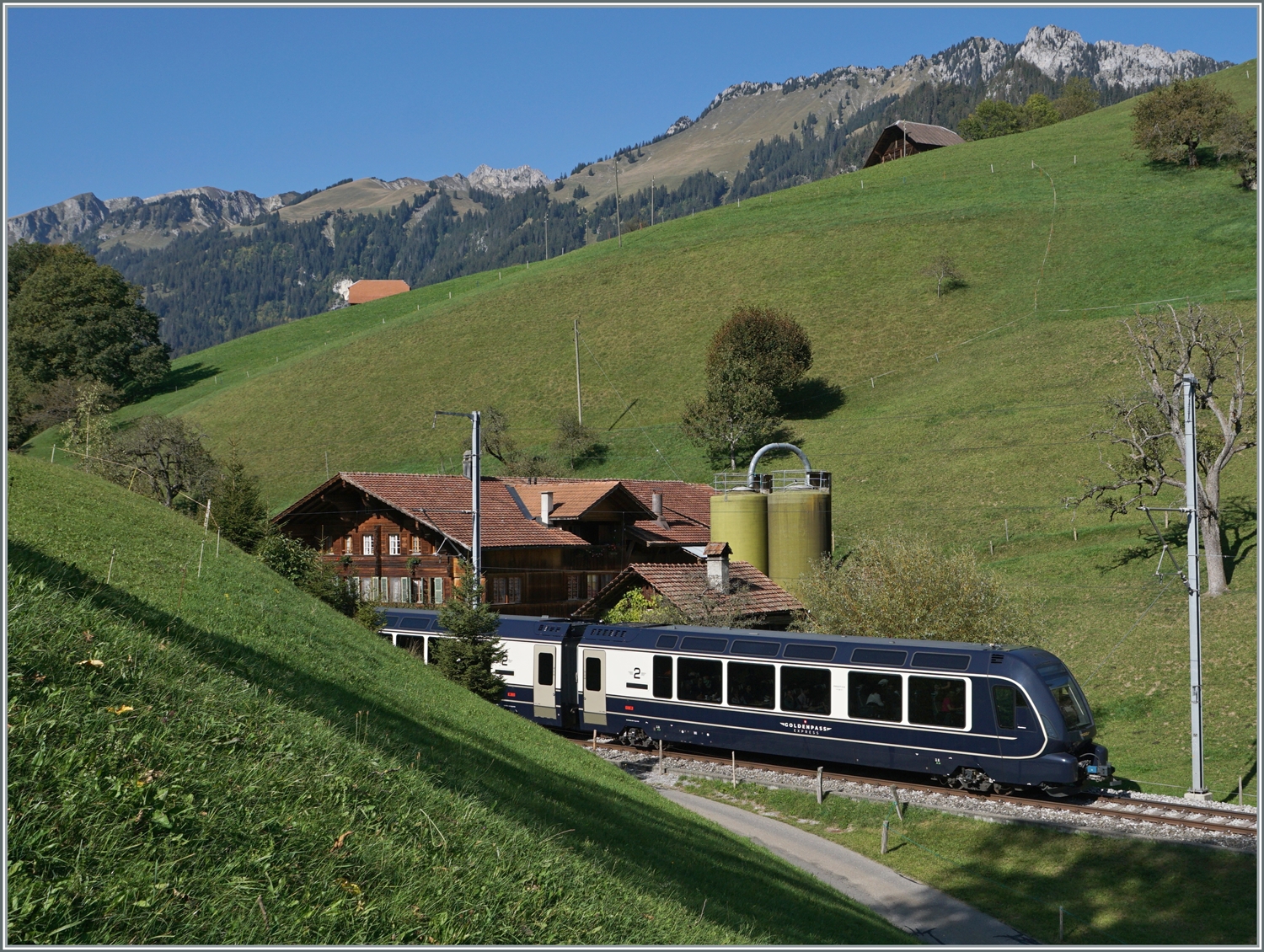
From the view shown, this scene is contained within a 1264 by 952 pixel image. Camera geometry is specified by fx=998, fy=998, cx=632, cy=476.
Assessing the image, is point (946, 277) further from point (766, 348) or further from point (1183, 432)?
point (1183, 432)

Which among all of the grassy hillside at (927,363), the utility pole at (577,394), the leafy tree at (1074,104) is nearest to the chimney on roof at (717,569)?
the grassy hillside at (927,363)

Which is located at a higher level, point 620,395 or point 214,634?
point 620,395

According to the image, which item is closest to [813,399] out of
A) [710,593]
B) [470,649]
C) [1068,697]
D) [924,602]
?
[710,593]

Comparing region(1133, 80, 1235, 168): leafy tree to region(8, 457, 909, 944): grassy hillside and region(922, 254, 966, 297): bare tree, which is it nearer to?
region(922, 254, 966, 297): bare tree

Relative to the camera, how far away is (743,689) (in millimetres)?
25125

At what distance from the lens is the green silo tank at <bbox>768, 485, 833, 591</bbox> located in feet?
138

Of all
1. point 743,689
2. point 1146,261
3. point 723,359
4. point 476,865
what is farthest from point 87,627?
point 1146,261

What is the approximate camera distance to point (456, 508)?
46031mm

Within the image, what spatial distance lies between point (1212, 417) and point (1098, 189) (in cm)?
5684

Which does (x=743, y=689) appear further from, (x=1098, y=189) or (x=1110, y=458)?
(x=1098, y=189)

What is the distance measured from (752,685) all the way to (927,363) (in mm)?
56760

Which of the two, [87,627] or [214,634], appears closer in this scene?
[87,627]

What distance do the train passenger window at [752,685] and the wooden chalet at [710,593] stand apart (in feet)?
20.8

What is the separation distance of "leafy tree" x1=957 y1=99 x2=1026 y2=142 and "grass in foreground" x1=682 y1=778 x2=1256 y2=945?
157852mm
